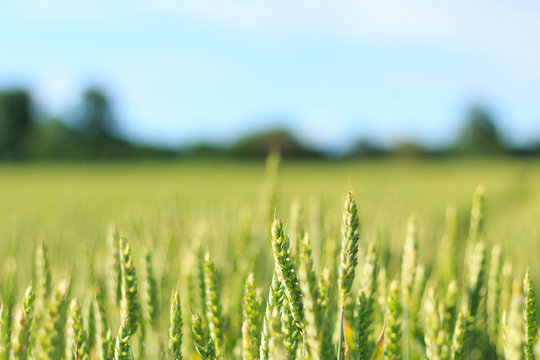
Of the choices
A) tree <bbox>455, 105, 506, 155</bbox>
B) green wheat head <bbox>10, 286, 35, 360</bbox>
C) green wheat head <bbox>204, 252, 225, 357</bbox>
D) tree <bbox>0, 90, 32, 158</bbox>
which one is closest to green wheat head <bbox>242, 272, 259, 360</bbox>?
green wheat head <bbox>204, 252, 225, 357</bbox>

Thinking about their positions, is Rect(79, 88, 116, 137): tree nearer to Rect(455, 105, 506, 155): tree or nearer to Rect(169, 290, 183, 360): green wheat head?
Rect(455, 105, 506, 155): tree

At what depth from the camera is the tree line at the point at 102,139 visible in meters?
27.4

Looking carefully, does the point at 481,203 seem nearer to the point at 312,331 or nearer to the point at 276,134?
the point at 312,331

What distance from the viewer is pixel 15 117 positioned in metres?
39.0

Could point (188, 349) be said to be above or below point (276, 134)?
below

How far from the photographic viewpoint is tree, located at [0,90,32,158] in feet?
123

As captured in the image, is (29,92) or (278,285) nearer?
(278,285)

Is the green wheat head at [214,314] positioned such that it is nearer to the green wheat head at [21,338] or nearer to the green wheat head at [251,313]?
the green wheat head at [251,313]

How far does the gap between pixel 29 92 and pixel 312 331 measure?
46585 millimetres

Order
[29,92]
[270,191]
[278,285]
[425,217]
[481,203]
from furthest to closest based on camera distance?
[29,92] < [425,217] < [270,191] < [481,203] < [278,285]

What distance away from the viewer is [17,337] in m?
0.38

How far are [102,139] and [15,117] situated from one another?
29.9 feet

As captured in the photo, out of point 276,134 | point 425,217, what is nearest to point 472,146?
point 276,134

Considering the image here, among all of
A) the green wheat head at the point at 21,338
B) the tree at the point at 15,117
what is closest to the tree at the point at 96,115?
the tree at the point at 15,117
